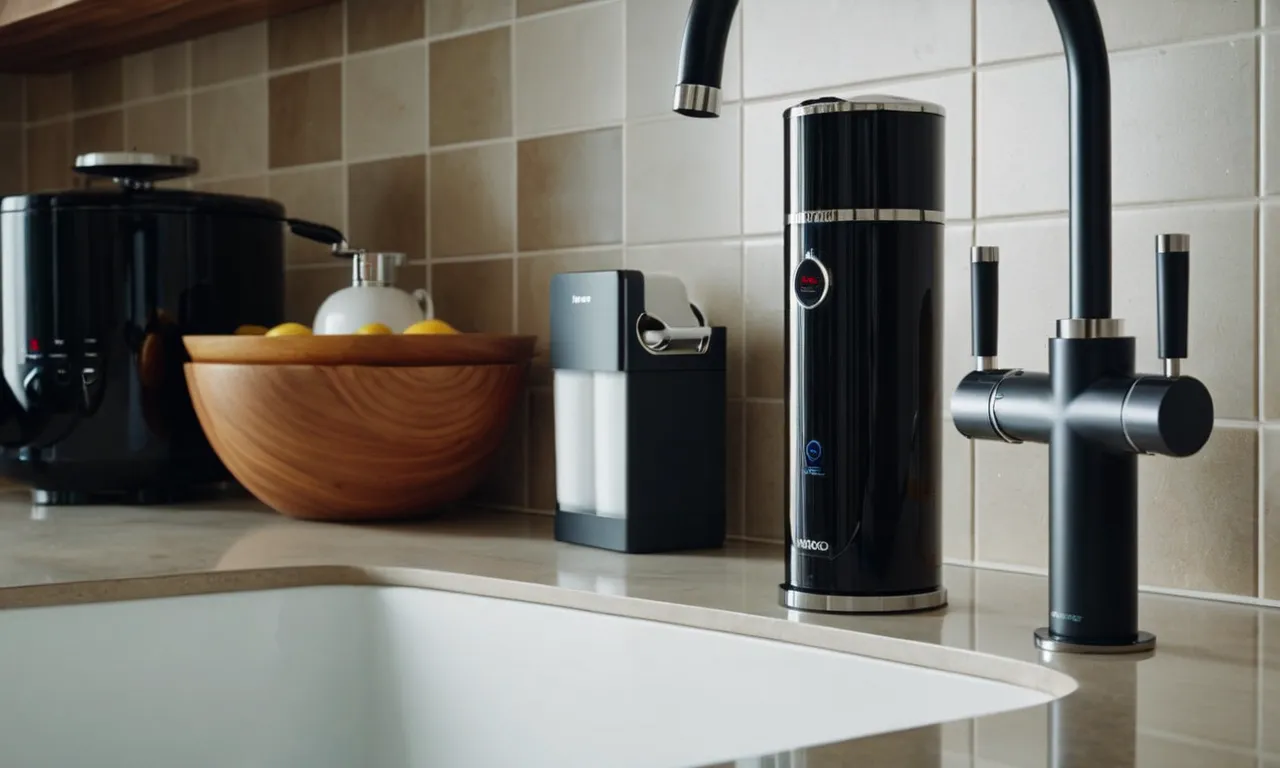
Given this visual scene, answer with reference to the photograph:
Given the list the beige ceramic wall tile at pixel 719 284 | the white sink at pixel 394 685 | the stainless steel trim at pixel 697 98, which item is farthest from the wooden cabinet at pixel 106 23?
the stainless steel trim at pixel 697 98

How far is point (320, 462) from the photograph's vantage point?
1.24 metres

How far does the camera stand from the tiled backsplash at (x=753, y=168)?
2.97 feet

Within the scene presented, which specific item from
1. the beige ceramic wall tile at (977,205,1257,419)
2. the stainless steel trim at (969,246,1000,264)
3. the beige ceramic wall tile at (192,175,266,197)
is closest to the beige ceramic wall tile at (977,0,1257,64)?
the beige ceramic wall tile at (977,205,1257,419)

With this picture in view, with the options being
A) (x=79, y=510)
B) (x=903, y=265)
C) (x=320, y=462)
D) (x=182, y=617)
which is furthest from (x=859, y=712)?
(x=79, y=510)

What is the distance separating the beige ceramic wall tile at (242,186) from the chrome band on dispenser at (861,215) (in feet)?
3.22

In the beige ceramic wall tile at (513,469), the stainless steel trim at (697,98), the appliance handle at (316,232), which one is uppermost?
the stainless steel trim at (697,98)

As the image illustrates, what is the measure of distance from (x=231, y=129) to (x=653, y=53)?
691 mm

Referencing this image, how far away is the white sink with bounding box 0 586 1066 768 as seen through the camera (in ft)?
2.77

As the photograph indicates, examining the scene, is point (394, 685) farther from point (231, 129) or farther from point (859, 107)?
point (231, 129)

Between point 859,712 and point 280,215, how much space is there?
0.91m

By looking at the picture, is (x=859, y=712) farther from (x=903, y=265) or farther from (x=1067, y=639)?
(x=903, y=265)

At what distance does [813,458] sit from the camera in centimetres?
87

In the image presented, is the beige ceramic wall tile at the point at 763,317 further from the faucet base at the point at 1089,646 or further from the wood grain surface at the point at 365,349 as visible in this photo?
the faucet base at the point at 1089,646

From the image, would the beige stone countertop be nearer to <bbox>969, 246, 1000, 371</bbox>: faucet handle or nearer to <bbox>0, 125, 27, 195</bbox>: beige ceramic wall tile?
<bbox>969, 246, 1000, 371</bbox>: faucet handle
